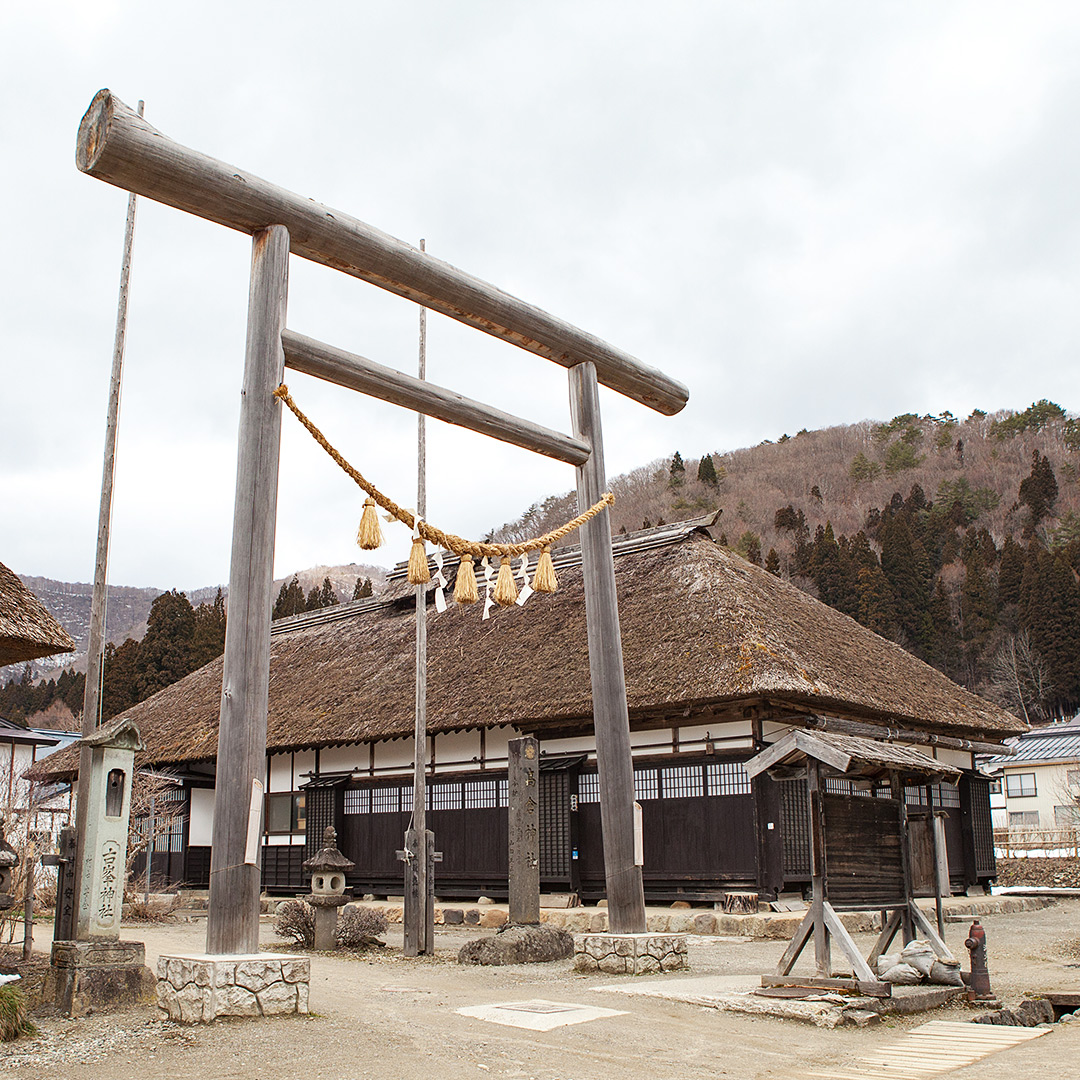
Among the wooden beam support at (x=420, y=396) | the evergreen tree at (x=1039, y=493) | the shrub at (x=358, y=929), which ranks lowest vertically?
the shrub at (x=358, y=929)

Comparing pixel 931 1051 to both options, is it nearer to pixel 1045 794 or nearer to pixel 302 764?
pixel 302 764

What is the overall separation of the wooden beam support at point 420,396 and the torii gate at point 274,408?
0.03ft

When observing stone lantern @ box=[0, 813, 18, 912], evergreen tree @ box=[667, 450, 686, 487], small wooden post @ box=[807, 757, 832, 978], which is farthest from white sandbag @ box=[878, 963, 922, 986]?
evergreen tree @ box=[667, 450, 686, 487]

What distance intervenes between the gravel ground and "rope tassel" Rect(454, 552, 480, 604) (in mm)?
2732

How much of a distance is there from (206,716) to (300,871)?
13.0 feet

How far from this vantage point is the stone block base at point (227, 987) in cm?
562

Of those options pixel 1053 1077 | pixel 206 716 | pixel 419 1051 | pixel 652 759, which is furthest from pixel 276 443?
pixel 206 716

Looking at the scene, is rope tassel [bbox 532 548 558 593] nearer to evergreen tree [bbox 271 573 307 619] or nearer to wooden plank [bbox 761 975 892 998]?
wooden plank [bbox 761 975 892 998]

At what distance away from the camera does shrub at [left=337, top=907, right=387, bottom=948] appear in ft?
35.2

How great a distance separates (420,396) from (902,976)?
5450 mm

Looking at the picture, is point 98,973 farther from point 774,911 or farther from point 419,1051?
point 774,911

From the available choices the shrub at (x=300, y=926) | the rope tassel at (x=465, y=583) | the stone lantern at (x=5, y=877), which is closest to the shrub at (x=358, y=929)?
the shrub at (x=300, y=926)

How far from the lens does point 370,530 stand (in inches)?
265

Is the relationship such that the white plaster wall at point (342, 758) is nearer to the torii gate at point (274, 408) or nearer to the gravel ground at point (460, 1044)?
the gravel ground at point (460, 1044)
